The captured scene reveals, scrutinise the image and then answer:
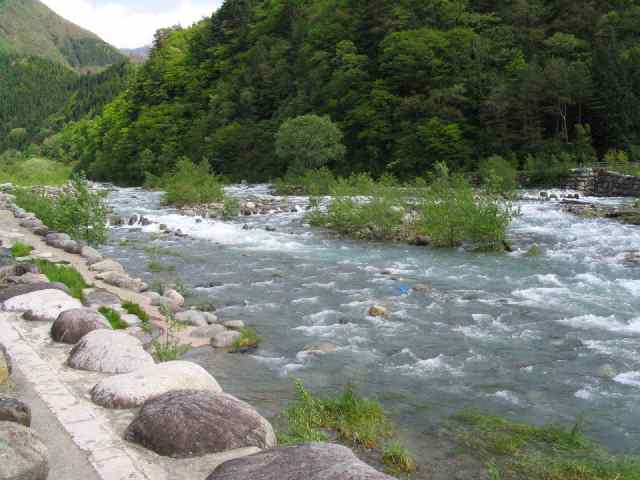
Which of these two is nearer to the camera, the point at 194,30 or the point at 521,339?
the point at 521,339

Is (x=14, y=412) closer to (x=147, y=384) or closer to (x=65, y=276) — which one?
(x=147, y=384)

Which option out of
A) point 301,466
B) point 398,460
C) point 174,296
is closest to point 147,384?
point 301,466

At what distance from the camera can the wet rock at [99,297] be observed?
9.16 meters

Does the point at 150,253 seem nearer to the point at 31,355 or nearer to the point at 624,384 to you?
the point at 31,355

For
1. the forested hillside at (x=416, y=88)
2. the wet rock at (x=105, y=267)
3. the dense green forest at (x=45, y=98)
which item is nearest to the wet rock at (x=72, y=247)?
the wet rock at (x=105, y=267)

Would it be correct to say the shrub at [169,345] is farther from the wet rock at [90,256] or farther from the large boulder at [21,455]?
the wet rock at [90,256]

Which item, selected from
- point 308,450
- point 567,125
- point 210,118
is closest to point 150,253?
point 308,450

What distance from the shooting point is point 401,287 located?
39.7ft

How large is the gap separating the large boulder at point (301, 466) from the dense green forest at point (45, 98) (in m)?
115

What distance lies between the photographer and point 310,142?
133ft

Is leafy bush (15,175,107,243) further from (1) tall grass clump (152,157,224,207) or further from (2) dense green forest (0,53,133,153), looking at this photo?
(2) dense green forest (0,53,133,153)

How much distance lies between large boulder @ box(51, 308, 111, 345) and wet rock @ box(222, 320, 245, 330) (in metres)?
3.13

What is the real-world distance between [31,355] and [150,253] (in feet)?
36.5

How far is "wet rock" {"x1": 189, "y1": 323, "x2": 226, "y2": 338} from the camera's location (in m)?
8.91
